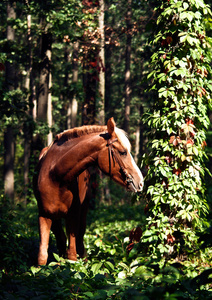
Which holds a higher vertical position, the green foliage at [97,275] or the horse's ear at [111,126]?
the horse's ear at [111,126]

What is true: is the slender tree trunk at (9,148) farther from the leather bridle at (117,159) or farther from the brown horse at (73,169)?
the leather bridle at (117,159)

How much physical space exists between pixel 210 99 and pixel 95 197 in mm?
9630

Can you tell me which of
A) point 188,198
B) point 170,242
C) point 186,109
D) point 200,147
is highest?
point 186,109

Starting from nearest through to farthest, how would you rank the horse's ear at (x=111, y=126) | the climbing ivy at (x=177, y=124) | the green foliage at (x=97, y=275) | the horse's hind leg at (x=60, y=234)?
the green foliage at (x=97, y=275), the horse's ear at (x=111, y=126), the climbing ivy at (x=177, y=124), the horse's hind leg at (x=60, y=234)

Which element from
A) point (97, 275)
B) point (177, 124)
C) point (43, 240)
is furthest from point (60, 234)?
point (177, 124)

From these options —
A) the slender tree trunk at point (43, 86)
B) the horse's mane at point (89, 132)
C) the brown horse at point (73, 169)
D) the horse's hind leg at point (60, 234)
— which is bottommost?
the horse's hind leg at point (60, 234)

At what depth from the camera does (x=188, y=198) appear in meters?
7.04

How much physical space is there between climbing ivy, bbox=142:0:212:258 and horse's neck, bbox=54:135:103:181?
4.80ft

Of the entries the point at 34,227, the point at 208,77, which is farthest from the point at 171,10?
the point at 34,227

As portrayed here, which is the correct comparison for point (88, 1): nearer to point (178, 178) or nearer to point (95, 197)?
point (95, 197)

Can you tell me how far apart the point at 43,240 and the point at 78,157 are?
1409 mm

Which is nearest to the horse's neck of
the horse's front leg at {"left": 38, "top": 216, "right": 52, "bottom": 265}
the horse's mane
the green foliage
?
the horse's mane

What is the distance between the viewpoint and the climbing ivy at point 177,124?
6.95 metres

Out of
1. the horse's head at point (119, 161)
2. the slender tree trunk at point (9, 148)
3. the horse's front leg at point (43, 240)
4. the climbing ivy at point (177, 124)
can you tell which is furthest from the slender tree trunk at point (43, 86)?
the horse's head at point (119, 161)
